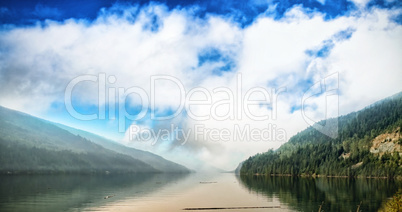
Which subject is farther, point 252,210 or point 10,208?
point 252,210

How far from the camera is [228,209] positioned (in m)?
81.1

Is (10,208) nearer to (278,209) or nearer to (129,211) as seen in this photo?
(129,211)

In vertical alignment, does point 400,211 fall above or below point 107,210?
above

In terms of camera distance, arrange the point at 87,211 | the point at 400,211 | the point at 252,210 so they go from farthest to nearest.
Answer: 1. the point at 252,210
2. the point at 87,211
3. the point at 400,211

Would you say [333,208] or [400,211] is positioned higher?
[400,211]

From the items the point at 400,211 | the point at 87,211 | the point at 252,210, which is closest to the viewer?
the point at 400,211

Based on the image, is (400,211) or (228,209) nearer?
(400,211)

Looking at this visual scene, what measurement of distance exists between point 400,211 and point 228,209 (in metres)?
44.7

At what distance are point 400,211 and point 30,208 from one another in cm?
7141

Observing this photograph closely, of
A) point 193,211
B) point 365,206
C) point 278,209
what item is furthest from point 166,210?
point 365,206

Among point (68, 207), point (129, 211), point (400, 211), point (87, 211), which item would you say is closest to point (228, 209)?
point (129, 211)

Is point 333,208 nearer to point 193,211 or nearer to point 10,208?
point 193,211

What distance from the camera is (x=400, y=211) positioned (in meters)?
42.0

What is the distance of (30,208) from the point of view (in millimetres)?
74625
